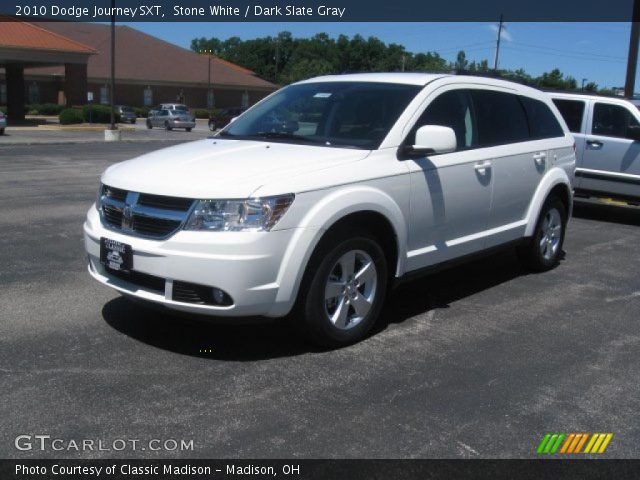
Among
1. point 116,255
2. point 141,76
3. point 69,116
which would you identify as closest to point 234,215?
point 116,255

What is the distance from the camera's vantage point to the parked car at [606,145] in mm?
10734

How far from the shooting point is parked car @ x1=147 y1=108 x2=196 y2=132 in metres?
46.0

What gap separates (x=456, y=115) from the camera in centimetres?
582

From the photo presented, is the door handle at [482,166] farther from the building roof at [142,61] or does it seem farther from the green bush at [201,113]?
the green bush at [201,113]

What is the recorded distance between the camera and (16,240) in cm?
782

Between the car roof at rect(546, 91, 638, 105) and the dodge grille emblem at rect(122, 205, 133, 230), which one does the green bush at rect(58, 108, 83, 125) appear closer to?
the car roof at rect(546, 91, 638, 105)

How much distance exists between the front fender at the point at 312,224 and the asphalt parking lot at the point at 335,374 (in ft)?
1.73

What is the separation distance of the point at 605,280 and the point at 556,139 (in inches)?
60.9

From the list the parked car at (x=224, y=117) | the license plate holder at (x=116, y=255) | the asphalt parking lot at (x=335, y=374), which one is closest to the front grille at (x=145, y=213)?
the license plate holder at (x=116, y=255)

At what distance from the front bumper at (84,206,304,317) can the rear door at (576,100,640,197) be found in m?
8.16

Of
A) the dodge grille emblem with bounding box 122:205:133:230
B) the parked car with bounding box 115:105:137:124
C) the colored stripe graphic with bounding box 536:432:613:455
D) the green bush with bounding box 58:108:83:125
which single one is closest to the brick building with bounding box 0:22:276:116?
the parked car with bounding box 115:105:137:124
